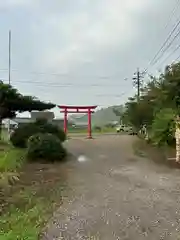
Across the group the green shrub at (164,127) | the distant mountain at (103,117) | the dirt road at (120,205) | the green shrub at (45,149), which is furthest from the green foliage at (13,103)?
the distant mountain at (103,117)

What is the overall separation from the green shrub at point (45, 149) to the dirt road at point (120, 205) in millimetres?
2305

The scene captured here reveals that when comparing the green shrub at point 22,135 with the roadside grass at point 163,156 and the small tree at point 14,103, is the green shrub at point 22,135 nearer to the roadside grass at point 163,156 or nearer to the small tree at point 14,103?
the small tree at point 14,103

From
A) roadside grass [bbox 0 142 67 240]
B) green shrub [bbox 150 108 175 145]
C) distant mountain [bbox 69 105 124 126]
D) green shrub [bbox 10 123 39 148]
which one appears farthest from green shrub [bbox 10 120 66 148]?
distant mountain [bbox 69 105 124 126]

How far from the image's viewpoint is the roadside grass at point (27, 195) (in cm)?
583

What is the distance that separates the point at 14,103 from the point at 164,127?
9749mm

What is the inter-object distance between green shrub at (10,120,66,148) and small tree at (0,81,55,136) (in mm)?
2401

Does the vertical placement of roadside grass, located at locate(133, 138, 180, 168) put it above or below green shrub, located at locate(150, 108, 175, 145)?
below

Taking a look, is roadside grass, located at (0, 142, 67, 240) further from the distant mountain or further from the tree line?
the distant mountain

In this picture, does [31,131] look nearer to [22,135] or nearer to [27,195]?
[22,135]

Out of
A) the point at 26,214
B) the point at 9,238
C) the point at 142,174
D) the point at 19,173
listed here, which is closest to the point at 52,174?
the point at 19,173

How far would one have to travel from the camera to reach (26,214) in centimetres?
679

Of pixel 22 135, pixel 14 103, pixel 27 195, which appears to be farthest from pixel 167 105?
pixel 27 195

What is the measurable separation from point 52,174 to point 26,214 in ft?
19.1

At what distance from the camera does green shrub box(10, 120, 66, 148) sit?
65.2 ft
